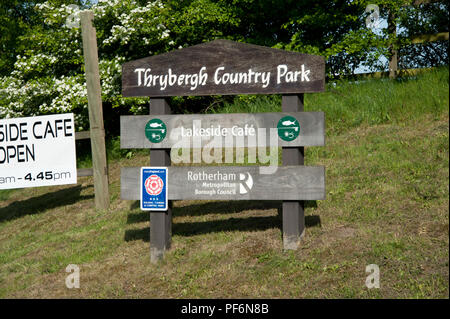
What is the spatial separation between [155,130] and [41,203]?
5934mm

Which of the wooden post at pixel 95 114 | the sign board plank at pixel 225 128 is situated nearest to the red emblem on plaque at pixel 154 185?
the sign board plank at pixel 225 128

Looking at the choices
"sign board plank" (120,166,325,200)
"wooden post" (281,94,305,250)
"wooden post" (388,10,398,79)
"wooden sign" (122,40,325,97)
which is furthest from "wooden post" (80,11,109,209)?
"wooden post" (388,10,398,79)

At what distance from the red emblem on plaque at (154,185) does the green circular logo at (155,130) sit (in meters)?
0.50

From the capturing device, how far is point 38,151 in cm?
955

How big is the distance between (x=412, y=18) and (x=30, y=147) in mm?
9553

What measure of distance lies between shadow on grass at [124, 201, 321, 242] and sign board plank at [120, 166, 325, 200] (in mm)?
774

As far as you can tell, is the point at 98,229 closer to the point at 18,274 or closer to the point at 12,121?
the point at 18,274

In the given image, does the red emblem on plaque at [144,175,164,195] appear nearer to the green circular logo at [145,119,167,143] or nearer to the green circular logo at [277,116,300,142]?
the green circular logo at [145,119,167,143]

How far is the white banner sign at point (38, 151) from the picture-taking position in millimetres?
9500

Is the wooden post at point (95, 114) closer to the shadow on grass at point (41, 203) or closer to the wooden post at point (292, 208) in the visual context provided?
the shadow on grass at point (41, 203)

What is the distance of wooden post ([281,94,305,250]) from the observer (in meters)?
6.14

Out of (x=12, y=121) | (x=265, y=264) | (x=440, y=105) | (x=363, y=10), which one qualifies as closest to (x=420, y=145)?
(x=440, y=105)

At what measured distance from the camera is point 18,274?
23.3 ft


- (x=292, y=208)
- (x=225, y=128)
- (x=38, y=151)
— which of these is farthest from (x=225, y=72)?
(x=38, y=151)
